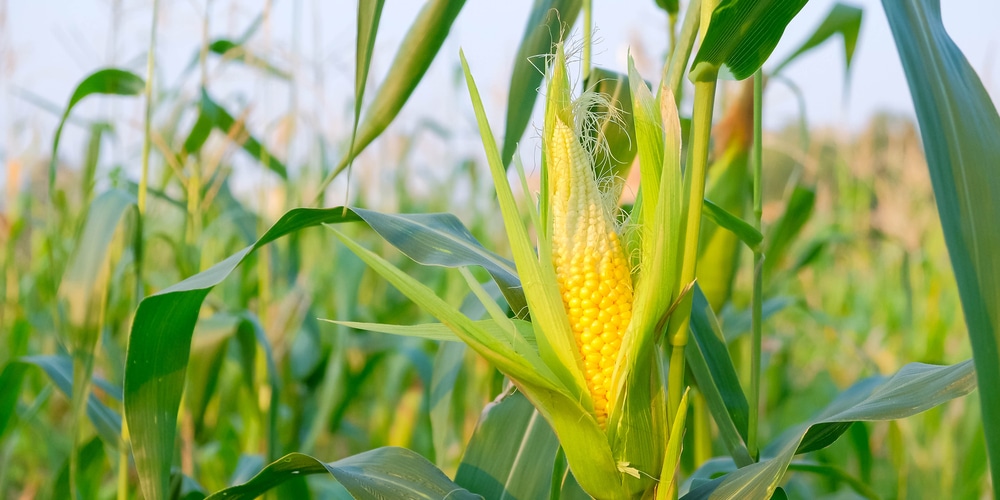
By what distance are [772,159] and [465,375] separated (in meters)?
1.37

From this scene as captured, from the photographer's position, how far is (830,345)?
281cm

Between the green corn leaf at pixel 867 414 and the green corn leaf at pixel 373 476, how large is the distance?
0.22 m

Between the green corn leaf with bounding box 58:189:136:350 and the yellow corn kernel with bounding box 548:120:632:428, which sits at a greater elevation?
the yellow corn kernel with bounding box 548:120:632:428

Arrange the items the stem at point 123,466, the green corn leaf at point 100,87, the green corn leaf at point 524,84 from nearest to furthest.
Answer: the green corn leaf at point 524,84 < the stem at point 123,466 < the green corn leaf at point 100,87

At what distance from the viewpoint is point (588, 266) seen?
54 centimetres

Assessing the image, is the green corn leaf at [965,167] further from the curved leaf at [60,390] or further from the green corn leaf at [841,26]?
the curved leaf at [60,390]

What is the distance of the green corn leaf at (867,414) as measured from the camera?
1.78ft

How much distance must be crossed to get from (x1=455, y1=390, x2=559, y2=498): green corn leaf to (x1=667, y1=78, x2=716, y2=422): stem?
29 centimetres

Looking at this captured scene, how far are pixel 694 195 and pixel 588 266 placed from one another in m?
0.09

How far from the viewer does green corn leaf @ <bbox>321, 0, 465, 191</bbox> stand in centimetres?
65

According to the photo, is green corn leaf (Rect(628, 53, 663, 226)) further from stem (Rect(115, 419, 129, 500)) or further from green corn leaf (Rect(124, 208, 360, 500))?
stem (Rect(115, 419, 129, 500))

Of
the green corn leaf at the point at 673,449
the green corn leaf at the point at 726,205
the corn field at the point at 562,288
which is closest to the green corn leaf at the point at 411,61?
the corn field at the point at 562,288

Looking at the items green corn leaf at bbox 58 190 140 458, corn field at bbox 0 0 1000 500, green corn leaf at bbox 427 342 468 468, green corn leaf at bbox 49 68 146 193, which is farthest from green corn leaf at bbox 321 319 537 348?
green corn leaf at bbox 49 68 146 193

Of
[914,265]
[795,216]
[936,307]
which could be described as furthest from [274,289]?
[914,265]
